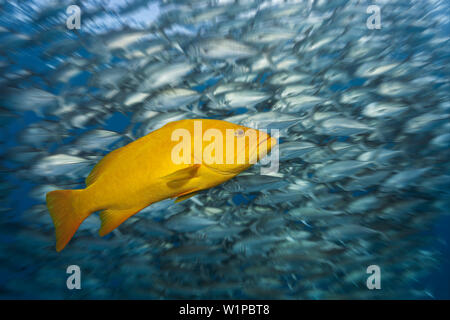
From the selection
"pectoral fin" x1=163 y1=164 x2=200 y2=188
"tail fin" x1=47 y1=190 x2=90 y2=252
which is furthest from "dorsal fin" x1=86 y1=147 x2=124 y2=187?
"pectoral fin" x1=163 y1=164 x2=200 y2=188

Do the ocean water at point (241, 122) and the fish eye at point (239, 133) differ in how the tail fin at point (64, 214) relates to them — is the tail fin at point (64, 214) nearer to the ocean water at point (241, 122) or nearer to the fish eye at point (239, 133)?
the fish eye at point (239, 133)

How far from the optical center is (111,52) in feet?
8.23

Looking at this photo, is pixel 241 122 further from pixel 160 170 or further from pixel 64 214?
pixel 64 214

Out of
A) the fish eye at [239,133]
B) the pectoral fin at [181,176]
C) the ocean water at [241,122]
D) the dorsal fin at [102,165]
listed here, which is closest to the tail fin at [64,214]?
the dorsal fin at [102,165]

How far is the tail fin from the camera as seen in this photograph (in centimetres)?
162

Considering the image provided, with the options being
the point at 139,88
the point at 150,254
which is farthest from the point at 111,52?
the point at 150,254

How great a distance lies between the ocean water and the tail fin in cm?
157

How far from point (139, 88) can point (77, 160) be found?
1459 millimetres

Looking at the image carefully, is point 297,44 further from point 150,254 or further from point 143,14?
point 150,254

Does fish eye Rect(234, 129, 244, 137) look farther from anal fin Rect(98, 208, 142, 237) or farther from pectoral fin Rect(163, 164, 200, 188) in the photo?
anal fin Rect(98, 208, 142, 237)

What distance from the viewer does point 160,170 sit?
137 centimetres

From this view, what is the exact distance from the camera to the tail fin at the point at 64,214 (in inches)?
63.7

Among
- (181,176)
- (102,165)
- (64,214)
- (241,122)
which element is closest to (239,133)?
(181,176)

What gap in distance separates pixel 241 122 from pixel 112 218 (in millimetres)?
2028
